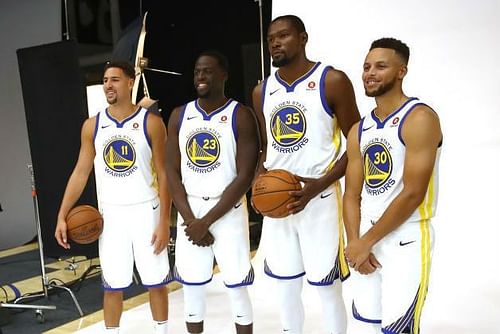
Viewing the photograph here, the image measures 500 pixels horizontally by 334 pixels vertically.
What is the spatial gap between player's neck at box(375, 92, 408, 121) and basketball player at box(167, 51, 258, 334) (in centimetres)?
76

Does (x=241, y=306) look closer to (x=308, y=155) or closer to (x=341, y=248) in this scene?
(x=341, y=248)

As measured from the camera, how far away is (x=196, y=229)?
108 inches

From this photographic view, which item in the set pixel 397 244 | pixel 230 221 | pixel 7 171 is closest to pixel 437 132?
pixel 397 244

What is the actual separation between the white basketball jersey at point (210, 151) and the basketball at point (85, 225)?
1.75ft

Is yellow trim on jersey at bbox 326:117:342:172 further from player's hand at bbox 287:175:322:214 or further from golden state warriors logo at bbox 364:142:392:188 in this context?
golden state warriors logo at bbox 364:142:392:188

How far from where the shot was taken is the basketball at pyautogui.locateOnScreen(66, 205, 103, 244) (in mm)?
2906

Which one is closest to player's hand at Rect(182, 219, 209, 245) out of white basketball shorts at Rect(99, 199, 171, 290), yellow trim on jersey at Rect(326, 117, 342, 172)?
white basketball shorts at Rect(99, 199, 171, 290)

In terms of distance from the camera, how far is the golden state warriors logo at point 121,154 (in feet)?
9.46

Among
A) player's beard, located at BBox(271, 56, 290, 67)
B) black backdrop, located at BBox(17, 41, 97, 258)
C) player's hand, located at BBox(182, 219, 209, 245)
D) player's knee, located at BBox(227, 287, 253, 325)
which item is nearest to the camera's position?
player's beard, located at BBox(271, 56, 290, 67)

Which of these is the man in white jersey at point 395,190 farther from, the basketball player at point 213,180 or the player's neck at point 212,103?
the player's neck at point 212,103

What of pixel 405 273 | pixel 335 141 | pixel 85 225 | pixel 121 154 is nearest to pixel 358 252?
pixel 405 273

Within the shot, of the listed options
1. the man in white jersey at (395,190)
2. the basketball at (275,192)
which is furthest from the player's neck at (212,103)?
the man in white jersey at (395,190)

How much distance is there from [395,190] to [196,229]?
1021 millimetres

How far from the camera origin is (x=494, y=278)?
3.86 m
